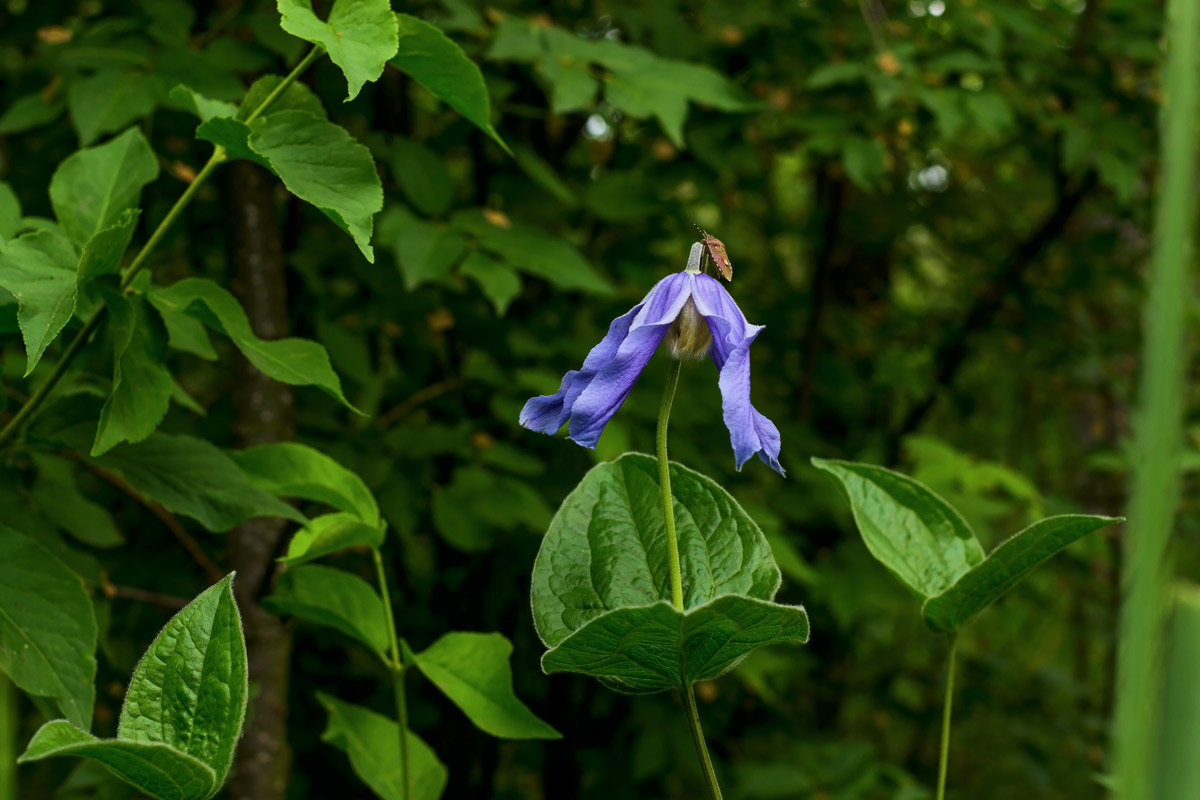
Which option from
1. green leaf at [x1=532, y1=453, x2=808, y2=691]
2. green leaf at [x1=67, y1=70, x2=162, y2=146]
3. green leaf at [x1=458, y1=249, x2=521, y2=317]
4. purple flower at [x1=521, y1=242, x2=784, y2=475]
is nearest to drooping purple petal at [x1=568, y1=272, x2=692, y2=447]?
purple flower at [x1=521, y1=242, x2=784, y2=475]

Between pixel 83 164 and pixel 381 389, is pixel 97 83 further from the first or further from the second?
pixel 381 389

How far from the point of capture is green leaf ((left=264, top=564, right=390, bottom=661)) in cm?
85

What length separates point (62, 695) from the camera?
747 mm

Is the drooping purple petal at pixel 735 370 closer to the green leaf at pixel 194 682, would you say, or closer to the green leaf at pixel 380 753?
the green leaf at pixel 194 682

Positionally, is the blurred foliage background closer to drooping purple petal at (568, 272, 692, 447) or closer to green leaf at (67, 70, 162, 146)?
green leaf at (67, 70, 162, 146)

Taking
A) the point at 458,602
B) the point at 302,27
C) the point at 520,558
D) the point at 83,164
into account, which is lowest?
the point at 458,602

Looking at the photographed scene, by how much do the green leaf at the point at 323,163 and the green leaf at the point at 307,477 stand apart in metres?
0.20

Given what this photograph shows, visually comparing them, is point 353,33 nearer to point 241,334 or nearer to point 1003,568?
point 241,334

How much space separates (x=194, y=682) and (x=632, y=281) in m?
1.32

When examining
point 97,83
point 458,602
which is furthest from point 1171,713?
point 458,602

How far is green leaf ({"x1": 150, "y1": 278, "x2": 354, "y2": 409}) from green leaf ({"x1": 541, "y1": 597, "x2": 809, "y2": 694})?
300 mm

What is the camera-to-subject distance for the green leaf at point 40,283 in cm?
66

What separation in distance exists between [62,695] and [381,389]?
93cm

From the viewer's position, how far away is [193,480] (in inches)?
33.3
